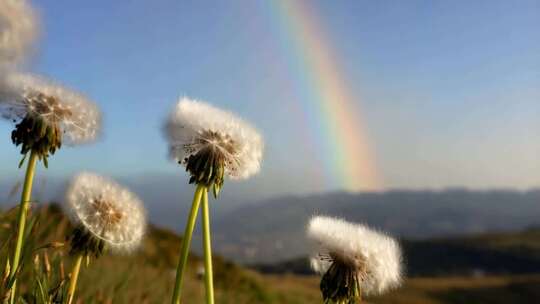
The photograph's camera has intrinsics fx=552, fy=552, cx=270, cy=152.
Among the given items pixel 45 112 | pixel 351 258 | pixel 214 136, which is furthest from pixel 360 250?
pixel 45 112

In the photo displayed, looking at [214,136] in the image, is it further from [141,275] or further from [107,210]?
[141,275]

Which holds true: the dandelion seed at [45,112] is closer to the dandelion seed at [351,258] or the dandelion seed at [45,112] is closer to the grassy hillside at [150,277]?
the grassy hillside at [150,277]

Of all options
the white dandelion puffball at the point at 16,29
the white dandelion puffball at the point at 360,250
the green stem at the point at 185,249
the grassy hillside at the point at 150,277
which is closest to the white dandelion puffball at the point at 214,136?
the green stem at the point at 185,249

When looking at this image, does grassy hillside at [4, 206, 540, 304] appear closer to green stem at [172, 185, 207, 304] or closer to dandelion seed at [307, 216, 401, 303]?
dandelion seed at [307, 216, 401, 303]

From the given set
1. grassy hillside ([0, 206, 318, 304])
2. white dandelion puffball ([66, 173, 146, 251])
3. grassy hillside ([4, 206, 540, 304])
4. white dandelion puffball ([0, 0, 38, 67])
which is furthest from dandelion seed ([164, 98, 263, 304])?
white dandelion puffball ([0, 0, 38, 67])

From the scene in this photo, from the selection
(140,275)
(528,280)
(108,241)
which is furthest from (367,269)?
(528,280)
